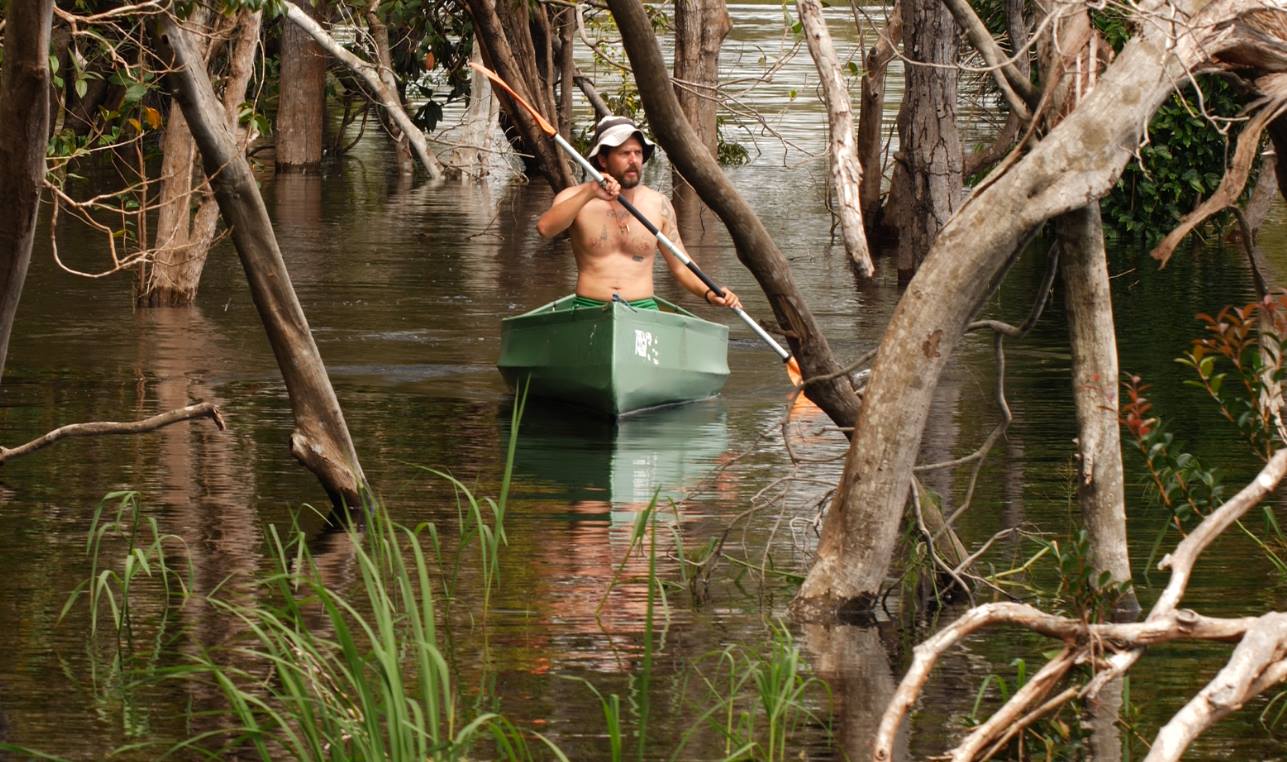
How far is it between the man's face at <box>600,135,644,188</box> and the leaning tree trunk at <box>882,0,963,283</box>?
5.23 m

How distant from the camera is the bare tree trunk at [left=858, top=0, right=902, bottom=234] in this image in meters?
20.0

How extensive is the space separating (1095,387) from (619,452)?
483 cm

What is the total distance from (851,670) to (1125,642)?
197 cm

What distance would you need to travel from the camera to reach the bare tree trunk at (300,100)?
1055 inches

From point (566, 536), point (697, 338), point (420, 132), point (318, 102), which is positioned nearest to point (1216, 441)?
point (697, 338)

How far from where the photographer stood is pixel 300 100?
27.5m

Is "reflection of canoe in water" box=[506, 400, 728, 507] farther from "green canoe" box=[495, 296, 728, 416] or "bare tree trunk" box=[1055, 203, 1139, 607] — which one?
"bare tree trunk" box=[1055, 203, 1139, 607]

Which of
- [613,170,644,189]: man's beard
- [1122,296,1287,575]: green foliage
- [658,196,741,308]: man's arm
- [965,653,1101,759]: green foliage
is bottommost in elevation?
[965,653,1101,759]: green foliage

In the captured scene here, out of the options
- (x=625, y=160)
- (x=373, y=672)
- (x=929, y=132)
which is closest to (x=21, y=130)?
(x=373, y=672)


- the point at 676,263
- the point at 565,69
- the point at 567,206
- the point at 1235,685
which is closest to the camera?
the point at 1235,685

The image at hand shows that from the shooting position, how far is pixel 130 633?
23.9 feet

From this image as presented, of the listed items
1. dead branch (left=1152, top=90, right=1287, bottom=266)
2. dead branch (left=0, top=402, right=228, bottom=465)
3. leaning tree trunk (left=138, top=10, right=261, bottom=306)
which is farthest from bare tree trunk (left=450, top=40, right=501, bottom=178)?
dead branch (left=1152, top=90, right=1287, bottom=266)

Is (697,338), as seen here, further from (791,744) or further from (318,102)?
(318,102)

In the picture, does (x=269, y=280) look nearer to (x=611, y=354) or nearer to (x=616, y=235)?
(x=611, y=354)
